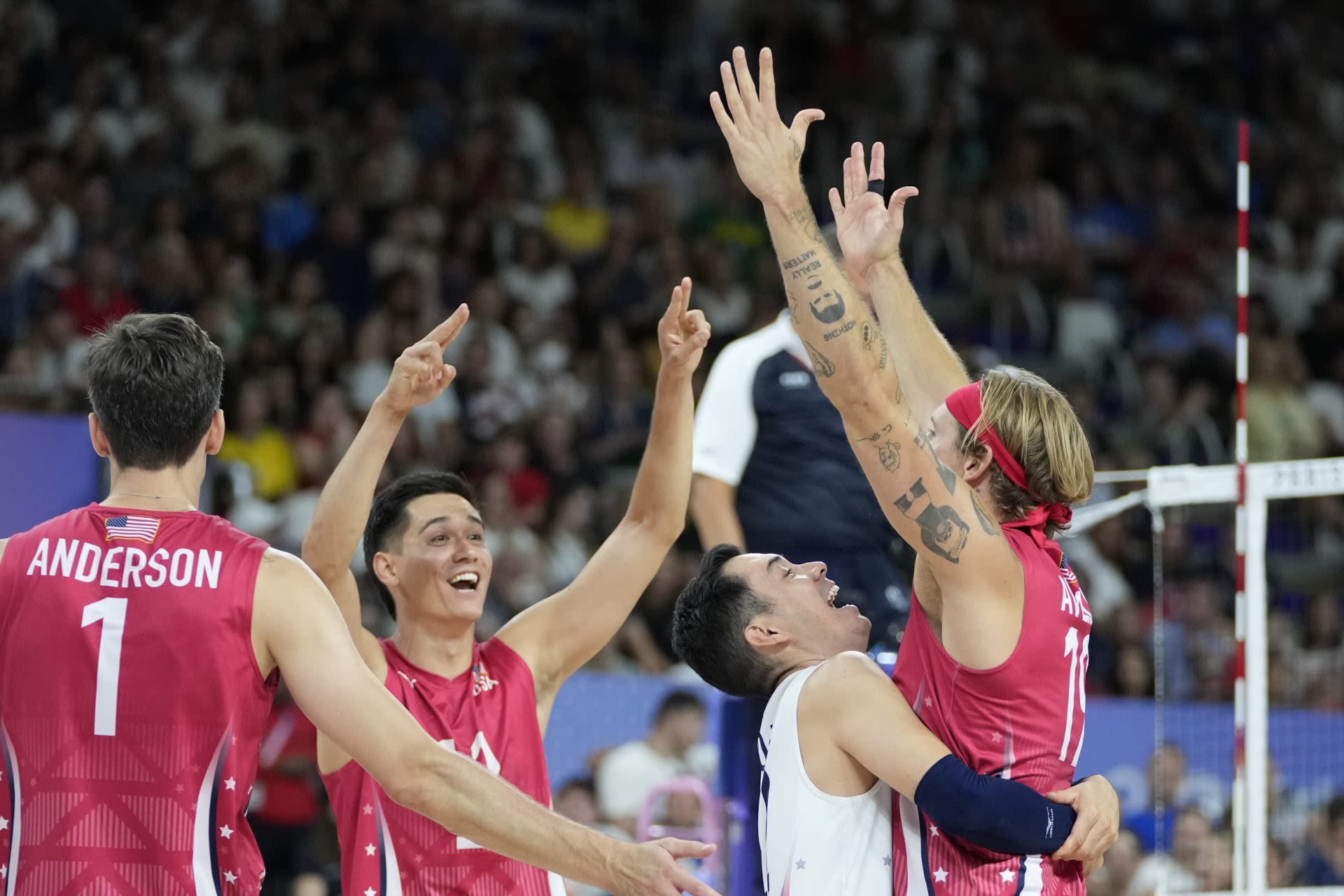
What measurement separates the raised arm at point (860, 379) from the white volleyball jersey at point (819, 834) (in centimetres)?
57

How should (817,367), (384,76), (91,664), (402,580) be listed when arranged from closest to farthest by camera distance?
(91,664) → (817,367) → (402,580) → (384,76)

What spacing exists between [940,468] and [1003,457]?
0.27 m

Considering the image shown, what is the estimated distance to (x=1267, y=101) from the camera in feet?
60.0

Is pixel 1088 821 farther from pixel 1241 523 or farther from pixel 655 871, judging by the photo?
pixel 1241 523

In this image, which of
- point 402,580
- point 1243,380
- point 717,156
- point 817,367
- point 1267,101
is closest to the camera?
point 817,367

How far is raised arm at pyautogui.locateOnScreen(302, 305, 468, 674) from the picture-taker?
434 centimetres

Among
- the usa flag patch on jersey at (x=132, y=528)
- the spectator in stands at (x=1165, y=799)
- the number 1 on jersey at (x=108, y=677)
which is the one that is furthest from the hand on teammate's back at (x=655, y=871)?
the spectator in stands at (x=1165, y=799)

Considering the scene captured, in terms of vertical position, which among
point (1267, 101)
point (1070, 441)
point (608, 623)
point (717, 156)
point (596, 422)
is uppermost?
point (1267, 101)

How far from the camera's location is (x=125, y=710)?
132 inches

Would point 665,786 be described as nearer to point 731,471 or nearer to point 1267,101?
point 731,471

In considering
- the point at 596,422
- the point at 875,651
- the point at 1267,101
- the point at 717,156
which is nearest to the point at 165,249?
the point at 596,422

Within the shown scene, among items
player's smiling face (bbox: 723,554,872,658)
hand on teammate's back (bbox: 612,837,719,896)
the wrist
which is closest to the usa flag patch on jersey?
the wrist

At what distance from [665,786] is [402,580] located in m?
2.87

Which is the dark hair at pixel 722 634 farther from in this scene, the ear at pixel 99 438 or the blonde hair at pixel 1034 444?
the ear at pixel 99 438
